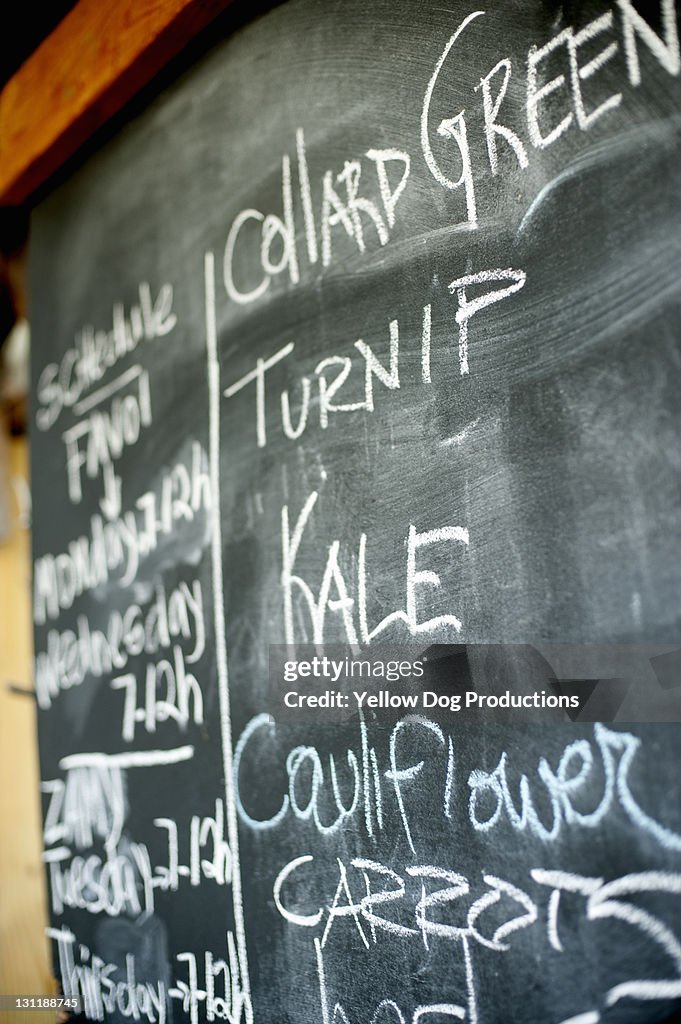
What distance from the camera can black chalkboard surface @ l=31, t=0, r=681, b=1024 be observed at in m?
0.90

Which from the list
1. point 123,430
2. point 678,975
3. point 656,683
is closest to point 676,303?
point 656,683

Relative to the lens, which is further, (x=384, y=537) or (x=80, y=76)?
(x=80, y=76)

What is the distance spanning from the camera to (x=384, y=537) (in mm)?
1136

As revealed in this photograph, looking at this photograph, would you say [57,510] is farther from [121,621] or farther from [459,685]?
[459,685]

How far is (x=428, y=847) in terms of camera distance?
1039 mm

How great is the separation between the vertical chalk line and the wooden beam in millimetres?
387

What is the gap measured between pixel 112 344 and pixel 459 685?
3.45 feet

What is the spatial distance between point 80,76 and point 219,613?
1.09 m

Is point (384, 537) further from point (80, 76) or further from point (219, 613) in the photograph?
point (80, 76)

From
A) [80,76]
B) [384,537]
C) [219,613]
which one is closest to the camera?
[384,537]

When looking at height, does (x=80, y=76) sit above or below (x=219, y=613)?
above

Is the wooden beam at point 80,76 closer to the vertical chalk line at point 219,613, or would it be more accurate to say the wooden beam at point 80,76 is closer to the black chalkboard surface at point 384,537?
the black chalkboard surface at point 384,537

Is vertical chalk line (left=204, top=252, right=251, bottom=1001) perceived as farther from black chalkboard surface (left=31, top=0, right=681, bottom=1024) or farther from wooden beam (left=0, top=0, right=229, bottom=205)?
wooden beam (left=0, top=0, right=229, bottom=205)

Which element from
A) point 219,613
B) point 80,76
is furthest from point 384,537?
point 80,76
